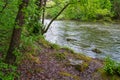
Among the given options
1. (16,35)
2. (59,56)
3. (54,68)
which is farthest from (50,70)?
(16,35)

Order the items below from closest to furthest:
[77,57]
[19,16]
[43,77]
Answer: [19,16] → [43,77] → [77,57]

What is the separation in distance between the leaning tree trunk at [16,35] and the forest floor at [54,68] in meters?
0.89

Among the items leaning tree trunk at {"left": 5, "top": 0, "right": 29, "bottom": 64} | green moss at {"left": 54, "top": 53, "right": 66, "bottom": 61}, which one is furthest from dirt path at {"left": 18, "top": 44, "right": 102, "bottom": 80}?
leaning tree trunk at {"left": 5, "top": 0, "right": 29, "bottom": 64}

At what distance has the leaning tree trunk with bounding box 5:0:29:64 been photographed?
27.8 ft

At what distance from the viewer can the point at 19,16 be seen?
8.58m

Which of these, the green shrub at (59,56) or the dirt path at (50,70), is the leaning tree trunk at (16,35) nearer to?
the dirt path at (50,70)

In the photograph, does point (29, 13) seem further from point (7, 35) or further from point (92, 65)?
point (92, 65)

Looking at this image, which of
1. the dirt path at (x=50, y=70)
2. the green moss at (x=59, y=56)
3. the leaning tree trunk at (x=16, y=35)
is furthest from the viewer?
the green moss at (x=59, y=56)

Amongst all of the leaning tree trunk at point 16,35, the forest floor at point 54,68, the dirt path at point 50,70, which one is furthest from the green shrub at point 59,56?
the leaning tree trunk at point 16,35

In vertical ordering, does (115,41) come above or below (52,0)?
below

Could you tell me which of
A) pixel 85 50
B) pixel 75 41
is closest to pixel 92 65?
pixel 85 50

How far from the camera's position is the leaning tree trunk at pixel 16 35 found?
8484 millimetres

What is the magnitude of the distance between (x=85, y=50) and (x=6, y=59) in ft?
50.0

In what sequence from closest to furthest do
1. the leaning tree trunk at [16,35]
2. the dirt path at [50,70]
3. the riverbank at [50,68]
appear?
the leaning tree trunk at [16,35], the riverbank at [50,68], the dirt path at [50,70]
